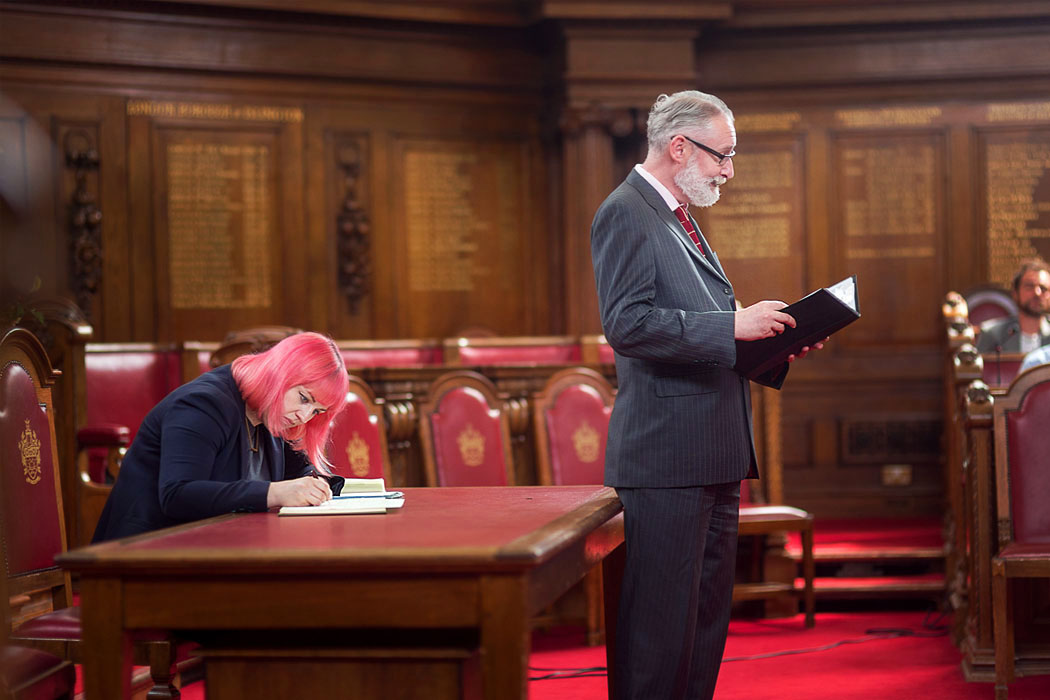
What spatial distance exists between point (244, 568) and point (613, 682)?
1121mm

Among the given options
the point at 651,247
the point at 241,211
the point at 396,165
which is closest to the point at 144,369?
the point at 241,211

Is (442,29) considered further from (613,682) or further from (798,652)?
(613,682)

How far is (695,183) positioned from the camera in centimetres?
265

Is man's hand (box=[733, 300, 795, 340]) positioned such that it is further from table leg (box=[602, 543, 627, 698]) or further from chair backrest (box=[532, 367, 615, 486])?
chair backrest (box=[532, 367, 615, 486])

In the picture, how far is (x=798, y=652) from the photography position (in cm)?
450

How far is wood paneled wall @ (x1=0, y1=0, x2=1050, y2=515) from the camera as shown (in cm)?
732

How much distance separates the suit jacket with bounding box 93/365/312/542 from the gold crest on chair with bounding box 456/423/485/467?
7.14 feet

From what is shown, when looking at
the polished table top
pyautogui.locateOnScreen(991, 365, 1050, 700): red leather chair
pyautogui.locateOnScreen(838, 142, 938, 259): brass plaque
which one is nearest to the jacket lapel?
the polished table top

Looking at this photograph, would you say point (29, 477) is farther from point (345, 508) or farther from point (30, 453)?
point (345, 508)

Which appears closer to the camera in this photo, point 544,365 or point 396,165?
point 544,365

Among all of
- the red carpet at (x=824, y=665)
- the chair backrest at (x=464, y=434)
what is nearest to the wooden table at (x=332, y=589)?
the red carpet at (x=824, y=665)

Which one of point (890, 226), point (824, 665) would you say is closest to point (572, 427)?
point (824, 665)

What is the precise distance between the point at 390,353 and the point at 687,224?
13.1ft

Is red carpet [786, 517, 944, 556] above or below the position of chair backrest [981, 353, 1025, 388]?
below
